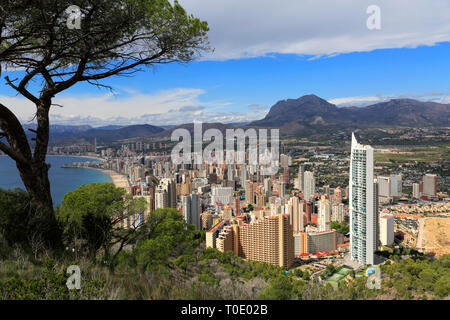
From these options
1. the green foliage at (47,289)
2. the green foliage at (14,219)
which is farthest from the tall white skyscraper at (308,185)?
the green foliage at (47,289)

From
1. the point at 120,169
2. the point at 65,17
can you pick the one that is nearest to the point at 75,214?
the point at 65,17

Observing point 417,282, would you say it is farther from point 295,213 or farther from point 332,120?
point 332,120

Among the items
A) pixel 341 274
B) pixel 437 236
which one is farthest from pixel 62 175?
pixel 437 236

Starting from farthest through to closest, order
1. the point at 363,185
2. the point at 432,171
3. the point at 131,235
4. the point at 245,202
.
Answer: the point at 432,171
the point at 245,202
the point at 363,185
the point at 131,235

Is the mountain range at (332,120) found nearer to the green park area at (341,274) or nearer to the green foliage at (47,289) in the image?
the green park area at (341,274)

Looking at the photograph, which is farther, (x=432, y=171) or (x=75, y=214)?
(x=432, y=171)

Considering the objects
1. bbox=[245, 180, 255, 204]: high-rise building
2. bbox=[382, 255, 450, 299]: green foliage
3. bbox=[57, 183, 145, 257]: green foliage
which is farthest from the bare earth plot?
bbox=[57, 183, 145, 257]: green foliage
